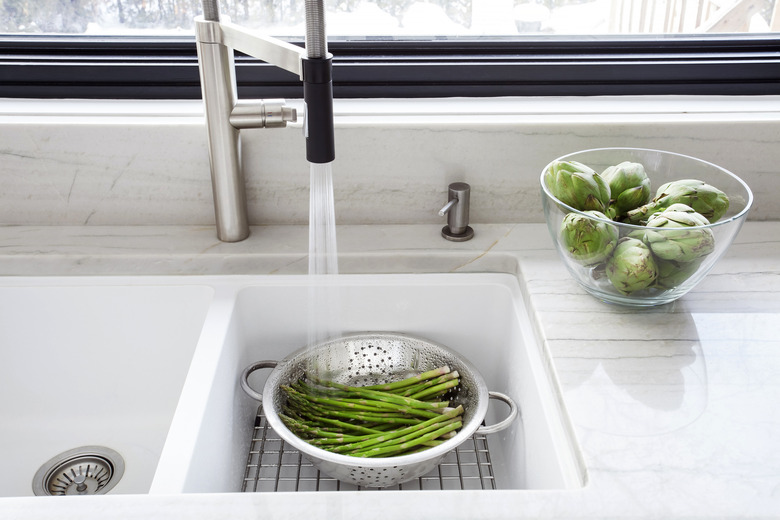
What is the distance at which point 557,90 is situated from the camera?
1.27 meters

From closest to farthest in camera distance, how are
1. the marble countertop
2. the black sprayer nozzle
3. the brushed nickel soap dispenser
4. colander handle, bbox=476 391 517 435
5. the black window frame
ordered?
1. the marble countertop
2. the black sprayer nozzle
3. colander handle, bbox=476 391 517 435
4. the brushed nickel soap dispenser
5. the black window frame

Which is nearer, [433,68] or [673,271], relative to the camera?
[673,271]

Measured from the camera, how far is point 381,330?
1114mm

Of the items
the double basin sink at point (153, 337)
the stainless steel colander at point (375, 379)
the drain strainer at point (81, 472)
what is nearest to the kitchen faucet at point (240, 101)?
the double basin sink at point (153, 337)

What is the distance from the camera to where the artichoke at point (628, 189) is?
95 centimetres

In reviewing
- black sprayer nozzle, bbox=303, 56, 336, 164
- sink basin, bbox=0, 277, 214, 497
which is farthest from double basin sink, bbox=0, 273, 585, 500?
black sprayer nozzle, bbox=303, 56, 336, 164

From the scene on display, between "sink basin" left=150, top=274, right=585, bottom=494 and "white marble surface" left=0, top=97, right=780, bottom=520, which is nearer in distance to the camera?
"sink basin" left=150, top=274, right=585, bottom=494

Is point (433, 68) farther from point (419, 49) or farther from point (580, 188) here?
point (580, 188)

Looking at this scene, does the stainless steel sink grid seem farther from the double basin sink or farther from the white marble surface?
the white marble surface

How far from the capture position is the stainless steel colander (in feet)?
2.82

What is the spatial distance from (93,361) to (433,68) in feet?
2.37

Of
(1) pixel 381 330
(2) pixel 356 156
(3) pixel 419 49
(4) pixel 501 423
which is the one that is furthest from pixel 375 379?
(3) pixel 419 49

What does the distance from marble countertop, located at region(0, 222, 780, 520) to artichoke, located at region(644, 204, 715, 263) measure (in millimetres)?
109

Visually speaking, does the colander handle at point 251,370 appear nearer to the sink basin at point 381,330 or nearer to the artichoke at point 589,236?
the sink basin at point 381,330
